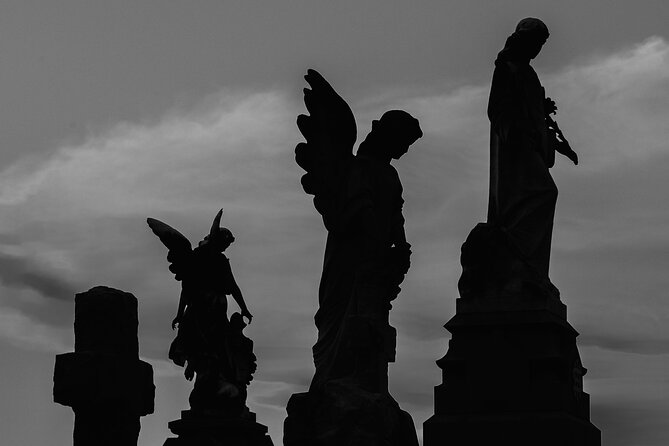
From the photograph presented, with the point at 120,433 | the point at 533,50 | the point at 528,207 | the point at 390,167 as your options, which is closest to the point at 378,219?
the point at 390,167

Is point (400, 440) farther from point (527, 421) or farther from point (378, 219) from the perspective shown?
point (378, 219)

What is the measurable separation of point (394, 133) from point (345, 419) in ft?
8.84

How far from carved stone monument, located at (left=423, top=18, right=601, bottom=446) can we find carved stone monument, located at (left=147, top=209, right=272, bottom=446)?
217cm

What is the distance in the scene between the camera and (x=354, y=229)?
42.8ft

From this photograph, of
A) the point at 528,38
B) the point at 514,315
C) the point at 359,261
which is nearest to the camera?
the point at 359,261

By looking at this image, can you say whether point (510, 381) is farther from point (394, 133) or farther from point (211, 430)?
point (211, 430)

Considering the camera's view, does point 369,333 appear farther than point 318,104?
No

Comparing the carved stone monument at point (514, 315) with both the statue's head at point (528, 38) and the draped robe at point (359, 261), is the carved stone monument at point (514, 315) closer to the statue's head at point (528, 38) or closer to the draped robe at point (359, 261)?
the statue's head at point (528, 38)

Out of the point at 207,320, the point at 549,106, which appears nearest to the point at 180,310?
the point at 207,320

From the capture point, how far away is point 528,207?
44.8ft

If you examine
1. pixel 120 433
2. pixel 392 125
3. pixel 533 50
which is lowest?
pixel 120 433

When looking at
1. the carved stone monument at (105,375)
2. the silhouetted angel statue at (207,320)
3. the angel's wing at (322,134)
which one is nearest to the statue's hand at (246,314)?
the silhouetted angel statue at (207,320)

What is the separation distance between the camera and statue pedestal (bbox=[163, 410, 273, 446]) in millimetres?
13984

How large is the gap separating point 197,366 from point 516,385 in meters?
3.33
